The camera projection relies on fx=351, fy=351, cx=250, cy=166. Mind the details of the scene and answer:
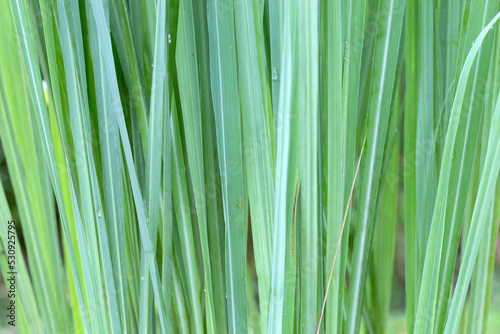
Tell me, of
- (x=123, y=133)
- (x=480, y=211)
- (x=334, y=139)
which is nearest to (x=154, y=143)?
(x=123, y=133)

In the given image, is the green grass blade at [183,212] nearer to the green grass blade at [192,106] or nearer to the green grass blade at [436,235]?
the green grass blade at [192,106]

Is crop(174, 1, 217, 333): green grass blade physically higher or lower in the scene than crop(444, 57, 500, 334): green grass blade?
higher

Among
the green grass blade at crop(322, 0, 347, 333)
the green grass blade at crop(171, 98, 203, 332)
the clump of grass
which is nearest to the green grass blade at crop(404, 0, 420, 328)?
the clump of grass

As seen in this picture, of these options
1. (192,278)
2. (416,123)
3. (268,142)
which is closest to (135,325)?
(192,278)

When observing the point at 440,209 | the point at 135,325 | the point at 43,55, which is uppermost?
the point at 43,55

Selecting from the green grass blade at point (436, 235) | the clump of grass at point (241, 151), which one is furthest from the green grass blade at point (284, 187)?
the green grass blade at point (436, 235)

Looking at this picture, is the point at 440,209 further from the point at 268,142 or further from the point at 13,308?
the point at 13,308

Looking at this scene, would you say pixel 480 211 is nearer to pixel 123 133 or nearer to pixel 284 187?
pixel 284 187

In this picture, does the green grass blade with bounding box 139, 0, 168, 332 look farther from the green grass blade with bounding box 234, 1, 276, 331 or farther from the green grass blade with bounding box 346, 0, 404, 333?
the green grass blade with bounding box 346, 0, 404, 333

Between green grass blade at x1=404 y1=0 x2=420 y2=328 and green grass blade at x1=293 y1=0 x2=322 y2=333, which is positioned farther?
green grass blade at x1=404 y1=0 x2=420 y2=328
